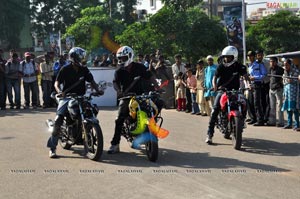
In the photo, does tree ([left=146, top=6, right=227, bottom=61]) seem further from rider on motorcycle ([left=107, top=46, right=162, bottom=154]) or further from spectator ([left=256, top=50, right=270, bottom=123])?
rider on motorcycle ([left=107, top=46, right=162, bottom=154])

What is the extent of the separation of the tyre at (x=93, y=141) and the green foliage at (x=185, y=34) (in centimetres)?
1744

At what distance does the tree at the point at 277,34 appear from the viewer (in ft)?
108

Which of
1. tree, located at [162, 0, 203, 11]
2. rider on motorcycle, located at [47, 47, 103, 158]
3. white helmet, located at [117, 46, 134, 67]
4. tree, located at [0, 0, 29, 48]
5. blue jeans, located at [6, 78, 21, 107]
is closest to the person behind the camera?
rider on motorcycle, located at [47, 47, 103, 158]

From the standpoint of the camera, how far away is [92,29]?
46.4 meters

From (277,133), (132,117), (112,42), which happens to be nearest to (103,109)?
(277,133)

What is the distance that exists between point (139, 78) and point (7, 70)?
28.9 ft

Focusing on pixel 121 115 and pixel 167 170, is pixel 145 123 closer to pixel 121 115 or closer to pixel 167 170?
pixel 121 115

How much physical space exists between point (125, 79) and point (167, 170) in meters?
2.06

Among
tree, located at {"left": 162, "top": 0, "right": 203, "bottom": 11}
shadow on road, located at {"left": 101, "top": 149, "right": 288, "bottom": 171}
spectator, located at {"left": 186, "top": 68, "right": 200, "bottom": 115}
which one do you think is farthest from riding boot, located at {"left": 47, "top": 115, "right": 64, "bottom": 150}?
tree, located at {"left": 162, "top": 0, "right": 203, "bottom": 11}

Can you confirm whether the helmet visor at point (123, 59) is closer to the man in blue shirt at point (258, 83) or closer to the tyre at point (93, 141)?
the tyre at point (93, 141)

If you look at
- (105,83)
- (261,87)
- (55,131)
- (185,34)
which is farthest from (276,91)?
(185,34)

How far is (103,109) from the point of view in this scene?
54.3ft

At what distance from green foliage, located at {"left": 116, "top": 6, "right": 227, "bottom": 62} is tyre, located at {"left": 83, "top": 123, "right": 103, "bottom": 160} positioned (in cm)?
1744

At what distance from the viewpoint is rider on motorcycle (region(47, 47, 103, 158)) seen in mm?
8586
